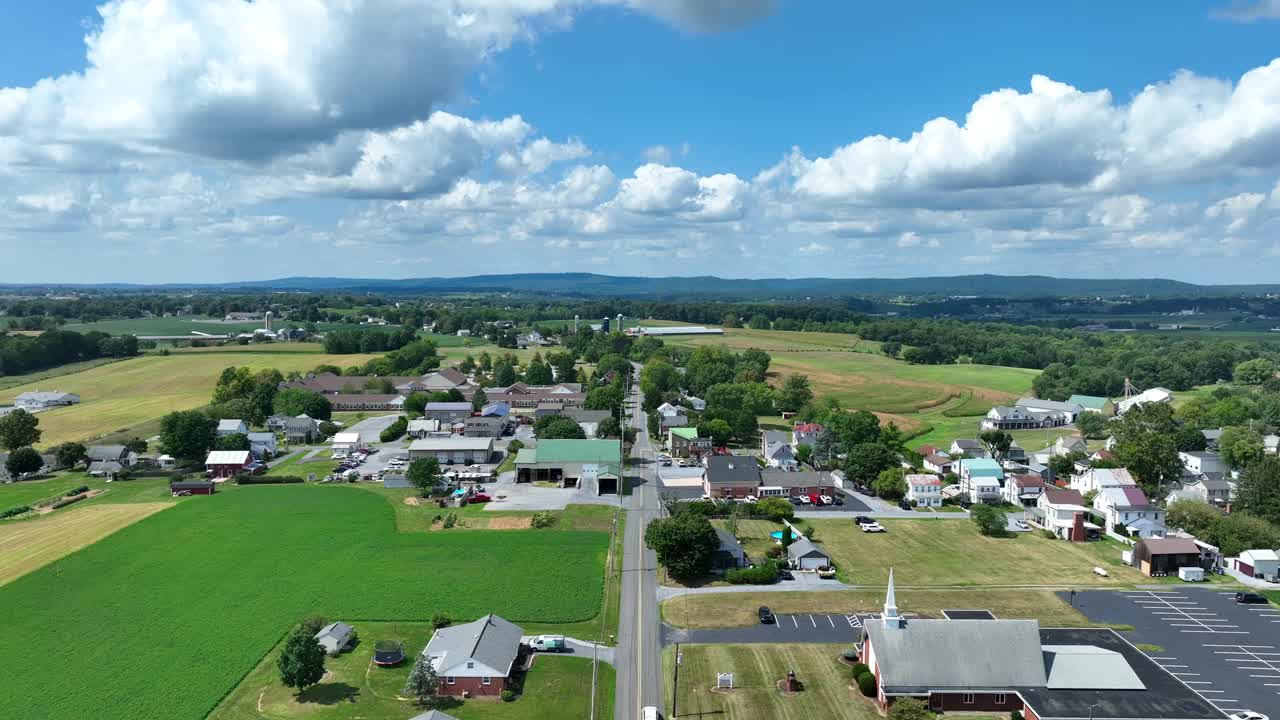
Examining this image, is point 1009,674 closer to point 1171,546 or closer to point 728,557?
point 728,557

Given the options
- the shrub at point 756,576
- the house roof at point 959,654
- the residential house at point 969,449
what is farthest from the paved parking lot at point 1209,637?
the residential house at point 969,449

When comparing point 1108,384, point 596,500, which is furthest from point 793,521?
point 1108,384

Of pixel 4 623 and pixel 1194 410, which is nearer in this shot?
pixel 4 623

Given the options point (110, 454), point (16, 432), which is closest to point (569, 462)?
point (110, 454)

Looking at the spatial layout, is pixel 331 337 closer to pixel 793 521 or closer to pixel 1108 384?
pixel 793 521

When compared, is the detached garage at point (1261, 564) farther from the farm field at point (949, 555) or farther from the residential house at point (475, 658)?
the residential house at point (475, 658)
